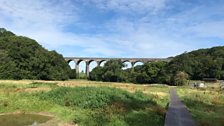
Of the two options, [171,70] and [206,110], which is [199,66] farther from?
[206,110]

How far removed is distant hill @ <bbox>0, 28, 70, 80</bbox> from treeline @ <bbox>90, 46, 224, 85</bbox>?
1221 inches

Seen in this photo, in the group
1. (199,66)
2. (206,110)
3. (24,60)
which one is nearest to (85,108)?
(206,110)

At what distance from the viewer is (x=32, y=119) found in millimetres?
23047

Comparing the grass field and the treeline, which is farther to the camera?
the treeline

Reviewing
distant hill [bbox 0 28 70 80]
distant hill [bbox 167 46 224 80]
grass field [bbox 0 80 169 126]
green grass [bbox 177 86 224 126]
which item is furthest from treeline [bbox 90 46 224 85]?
grass field [bbox 0 80 169 126]

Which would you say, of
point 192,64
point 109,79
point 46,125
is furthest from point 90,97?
point 109,79

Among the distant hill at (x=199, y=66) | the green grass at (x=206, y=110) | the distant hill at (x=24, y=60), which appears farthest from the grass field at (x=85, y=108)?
the distant hill at (x=199, y=66)

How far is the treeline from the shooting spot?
10944 cm

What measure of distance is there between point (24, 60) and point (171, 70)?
4583cm

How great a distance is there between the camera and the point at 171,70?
4341 inches

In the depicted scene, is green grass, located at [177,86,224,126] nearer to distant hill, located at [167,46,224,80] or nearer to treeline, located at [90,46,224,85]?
treeline, located at [90,46,224,85]

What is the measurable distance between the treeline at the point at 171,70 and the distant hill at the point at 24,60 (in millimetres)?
31012

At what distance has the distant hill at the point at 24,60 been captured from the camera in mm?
86000

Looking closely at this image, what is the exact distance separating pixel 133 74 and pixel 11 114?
318 feet
